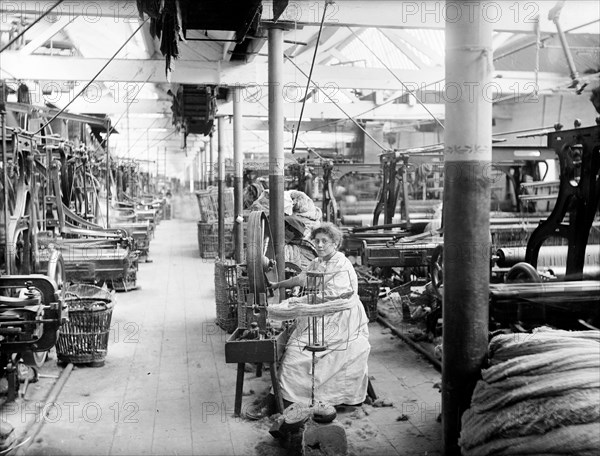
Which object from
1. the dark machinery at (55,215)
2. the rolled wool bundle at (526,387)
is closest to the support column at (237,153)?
the dark machinery at (55,215)

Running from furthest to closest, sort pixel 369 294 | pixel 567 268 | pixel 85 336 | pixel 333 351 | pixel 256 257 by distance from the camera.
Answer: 1. pixel 369 294
2. pixel 85 336
3. pixel 567 268
4. pixel 333 351
5. pixel 256 257

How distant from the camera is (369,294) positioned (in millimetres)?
7469

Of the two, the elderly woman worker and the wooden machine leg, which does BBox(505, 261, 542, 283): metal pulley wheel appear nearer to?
the elderly woman worker

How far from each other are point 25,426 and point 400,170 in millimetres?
6659

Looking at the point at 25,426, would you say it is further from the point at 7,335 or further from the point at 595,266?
the point at 595,266

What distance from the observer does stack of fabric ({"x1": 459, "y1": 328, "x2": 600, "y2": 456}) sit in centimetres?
264

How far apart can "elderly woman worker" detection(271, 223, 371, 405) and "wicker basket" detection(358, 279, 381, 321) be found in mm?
2530

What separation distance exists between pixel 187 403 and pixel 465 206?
2866 mm

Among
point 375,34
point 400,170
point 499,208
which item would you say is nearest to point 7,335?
point 400,170

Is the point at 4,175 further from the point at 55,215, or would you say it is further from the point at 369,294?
the point at 55,215

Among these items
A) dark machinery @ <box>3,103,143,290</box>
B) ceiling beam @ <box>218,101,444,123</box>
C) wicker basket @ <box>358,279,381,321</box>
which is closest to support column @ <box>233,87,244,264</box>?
ceiling beam @ <box>218,101,444,123</box>

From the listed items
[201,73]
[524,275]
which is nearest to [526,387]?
[524,275]

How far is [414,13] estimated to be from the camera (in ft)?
22.4

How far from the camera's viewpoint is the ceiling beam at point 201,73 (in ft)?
28.0
